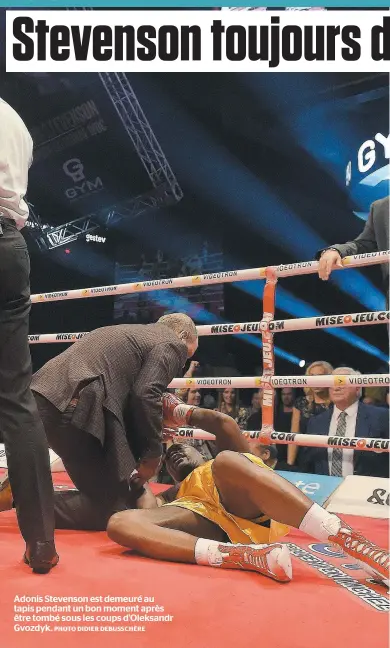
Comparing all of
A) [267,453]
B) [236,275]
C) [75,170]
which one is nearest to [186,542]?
[236,275]

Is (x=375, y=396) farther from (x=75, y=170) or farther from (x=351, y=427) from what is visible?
(x=75, y=170)

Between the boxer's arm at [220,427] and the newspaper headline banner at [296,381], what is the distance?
19.0 inches

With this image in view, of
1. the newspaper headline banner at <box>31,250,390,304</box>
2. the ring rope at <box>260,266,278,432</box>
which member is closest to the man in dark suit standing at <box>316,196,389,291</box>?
the newspaper headline banner at <box>31,250,390,304</box>

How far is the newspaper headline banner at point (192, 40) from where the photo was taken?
5.41ft

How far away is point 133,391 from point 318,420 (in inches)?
57.5

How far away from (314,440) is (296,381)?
0.81ft

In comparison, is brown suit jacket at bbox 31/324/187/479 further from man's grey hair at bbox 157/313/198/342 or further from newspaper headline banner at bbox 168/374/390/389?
newspaper headline banner at bbox 168/374/390/389

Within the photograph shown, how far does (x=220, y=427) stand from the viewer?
5.85 feet

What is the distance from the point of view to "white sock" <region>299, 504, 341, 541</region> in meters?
1.36

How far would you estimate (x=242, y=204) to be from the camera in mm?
6727

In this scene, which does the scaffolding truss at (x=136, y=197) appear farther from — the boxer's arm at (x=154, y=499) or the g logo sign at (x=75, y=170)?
the boxer's arm at (x=154, y=499)

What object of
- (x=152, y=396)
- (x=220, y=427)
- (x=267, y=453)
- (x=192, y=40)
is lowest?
(x=267, y=453)

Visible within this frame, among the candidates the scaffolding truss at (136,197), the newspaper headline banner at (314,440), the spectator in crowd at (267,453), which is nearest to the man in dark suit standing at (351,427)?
the spectator in crowd at (267,453)

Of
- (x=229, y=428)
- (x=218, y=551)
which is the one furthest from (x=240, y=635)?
(x=229, y=428)
